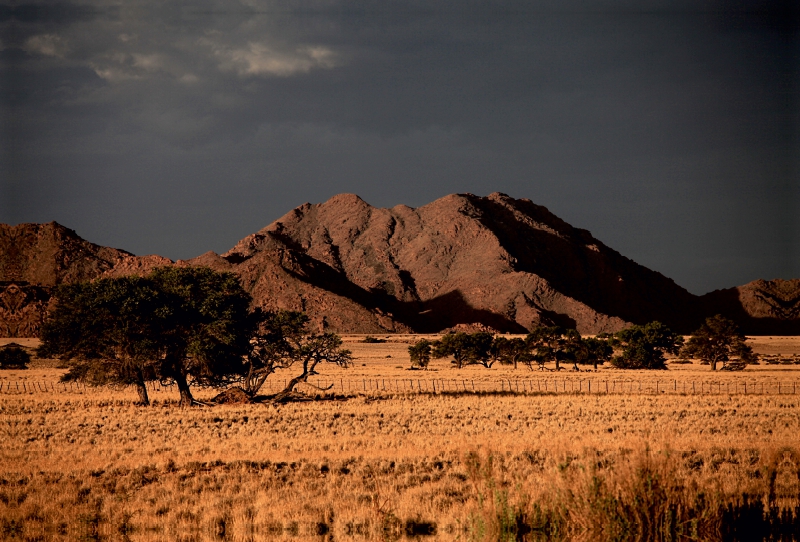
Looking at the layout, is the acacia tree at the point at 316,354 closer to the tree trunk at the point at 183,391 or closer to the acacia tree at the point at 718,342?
the tree trunk at the point at 183,391

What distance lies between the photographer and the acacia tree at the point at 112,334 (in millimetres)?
37500

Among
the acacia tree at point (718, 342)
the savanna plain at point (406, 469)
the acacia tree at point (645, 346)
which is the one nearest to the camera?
the savanna plain at point (406, 469)

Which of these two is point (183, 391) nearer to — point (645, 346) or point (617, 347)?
point (645, 346)

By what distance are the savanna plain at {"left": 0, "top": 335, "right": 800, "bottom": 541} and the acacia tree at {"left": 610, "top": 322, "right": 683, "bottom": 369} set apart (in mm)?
37495

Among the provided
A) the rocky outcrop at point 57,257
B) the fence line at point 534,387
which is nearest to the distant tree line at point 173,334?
the fence line at point 534,387

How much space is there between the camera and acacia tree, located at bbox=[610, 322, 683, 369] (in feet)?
249

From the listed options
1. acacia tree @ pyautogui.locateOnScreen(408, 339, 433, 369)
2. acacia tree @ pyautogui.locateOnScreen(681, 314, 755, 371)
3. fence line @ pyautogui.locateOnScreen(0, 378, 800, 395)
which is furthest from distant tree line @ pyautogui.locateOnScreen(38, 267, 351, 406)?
acacia tree @ pyautogui.locateOnScreen(681, 314, 755, 371)

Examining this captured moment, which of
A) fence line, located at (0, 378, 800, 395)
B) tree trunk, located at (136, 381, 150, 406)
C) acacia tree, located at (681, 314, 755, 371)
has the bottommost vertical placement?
fence line, located at (0, 378, 800, 395)

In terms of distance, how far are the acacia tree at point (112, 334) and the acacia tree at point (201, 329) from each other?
2.89ft

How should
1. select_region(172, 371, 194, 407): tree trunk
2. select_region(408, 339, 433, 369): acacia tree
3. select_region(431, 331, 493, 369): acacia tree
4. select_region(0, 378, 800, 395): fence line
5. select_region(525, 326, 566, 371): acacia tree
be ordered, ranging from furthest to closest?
select_region(431, 331, 493, 369): acacia tree, select_region(525, 326, 566, 371): acacia tree, select_region(408, 339, 433, 369): acacia tree, select_region(0, 378, 800, 395): fence line, select_region(172, 371, 194, 407): tree trunk

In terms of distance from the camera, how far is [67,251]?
→ 185875 millimetres

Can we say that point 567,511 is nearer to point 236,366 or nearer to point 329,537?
point 329,537

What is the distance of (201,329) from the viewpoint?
128 feet

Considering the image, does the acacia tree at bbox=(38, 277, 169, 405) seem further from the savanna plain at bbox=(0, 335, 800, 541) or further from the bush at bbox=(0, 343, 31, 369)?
the bush at bbox=(0, 343, 31, 369)
